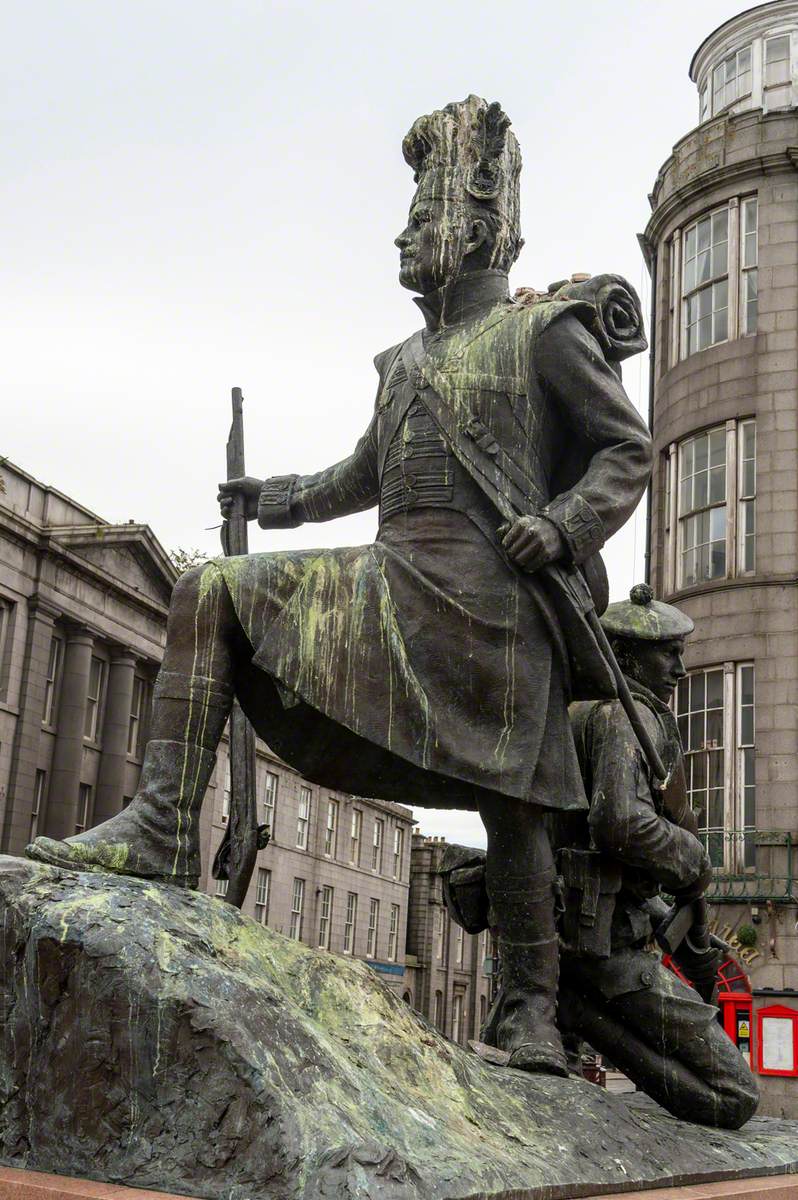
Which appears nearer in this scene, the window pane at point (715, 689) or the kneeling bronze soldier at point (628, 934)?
the kneeling bronze soldier at point (628, 934)

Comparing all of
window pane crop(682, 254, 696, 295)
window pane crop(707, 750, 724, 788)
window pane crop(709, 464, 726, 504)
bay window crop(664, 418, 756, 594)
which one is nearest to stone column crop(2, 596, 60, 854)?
bay window crop(664, 418, 756, 594)

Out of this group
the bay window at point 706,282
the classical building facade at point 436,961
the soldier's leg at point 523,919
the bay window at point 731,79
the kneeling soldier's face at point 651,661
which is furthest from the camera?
the classical building facade at point 436,961

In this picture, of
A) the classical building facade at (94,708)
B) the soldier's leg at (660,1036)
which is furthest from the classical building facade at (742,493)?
the soldier's leg at (660,1036)

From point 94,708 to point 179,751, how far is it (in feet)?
148

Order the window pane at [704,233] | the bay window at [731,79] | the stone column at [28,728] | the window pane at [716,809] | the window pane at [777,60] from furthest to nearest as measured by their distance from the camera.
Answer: the stone column at [28,728], the bay window at [731,79], the window pane at [777,60], the window pane at [704,233], the window pane at [716,809]

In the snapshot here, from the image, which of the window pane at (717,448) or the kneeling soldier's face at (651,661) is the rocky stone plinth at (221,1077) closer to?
the kneeling soldier's face at (651,661)

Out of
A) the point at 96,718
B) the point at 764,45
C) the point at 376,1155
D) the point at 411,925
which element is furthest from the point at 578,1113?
the point at 411,925

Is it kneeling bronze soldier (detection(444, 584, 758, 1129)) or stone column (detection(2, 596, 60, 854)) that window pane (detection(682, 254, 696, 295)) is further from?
kneeling bronze soldier (detection(444, 584, 758, 1129))

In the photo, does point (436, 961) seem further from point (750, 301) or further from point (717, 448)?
point (750, 301)

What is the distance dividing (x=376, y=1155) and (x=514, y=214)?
3.40 m

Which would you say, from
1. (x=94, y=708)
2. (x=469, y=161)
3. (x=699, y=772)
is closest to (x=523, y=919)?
(x=469, y=161)

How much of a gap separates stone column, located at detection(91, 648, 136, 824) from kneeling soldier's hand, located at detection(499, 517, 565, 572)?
42357 millimetres

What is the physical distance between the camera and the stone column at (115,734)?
155 ft

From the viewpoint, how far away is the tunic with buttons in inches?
185
